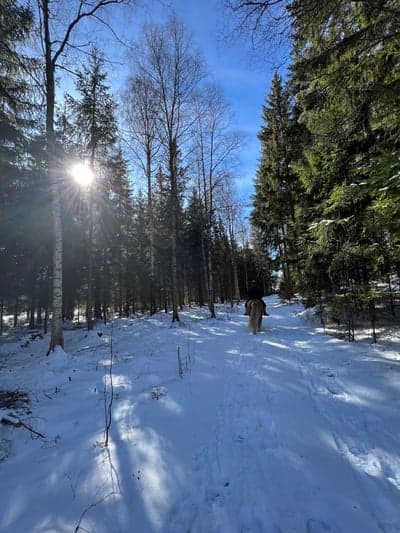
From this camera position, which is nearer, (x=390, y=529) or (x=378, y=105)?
(x=390, y=529)

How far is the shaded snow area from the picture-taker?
2.17m

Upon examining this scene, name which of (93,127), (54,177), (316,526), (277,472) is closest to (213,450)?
(277,472)

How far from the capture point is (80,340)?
1230cm

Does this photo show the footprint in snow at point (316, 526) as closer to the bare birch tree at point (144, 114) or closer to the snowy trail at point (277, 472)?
the snowy trail at point (277, 472)

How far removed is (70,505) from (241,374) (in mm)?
3372

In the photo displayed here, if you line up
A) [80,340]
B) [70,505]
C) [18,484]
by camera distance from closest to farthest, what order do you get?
[70,505] < [18,484] < [80,340]

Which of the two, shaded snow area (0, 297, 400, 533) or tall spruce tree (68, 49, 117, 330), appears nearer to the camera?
shaded snow area (0, 297, 400, 533)

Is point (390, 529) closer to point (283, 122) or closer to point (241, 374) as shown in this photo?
point (241, 374)

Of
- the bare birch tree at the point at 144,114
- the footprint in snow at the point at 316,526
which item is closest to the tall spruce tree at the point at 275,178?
the bare birch tree at the point at 144,114

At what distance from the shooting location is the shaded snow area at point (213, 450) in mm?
2172

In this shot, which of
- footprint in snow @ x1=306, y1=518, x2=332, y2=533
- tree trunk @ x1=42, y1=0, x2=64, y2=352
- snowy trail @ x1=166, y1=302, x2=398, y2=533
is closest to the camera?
footprint in snow @ x1=306, y1=518, x2=332, y2=533

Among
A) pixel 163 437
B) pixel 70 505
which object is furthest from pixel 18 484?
pixel 163 437

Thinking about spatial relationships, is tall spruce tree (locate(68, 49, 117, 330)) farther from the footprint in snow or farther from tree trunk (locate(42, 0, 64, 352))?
the footprint in snow

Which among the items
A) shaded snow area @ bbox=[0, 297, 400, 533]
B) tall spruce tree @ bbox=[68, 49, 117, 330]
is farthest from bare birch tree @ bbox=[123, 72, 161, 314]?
shaded snow area @ bbox=[0, 297, 400, 533]
